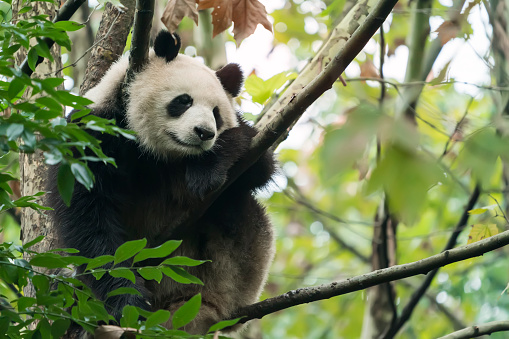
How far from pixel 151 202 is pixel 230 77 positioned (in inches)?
47.5

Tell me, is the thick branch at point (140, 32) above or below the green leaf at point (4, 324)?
above

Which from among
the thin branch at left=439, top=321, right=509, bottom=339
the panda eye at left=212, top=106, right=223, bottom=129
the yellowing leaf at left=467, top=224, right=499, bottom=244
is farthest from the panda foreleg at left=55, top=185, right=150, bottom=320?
the yellowing leaf at left=467, top=224, right=499, bottom=244

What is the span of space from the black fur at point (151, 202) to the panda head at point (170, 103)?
11cm

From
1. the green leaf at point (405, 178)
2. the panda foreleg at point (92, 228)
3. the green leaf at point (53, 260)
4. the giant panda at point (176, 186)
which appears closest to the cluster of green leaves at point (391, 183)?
the green leaf at point (405, 178)

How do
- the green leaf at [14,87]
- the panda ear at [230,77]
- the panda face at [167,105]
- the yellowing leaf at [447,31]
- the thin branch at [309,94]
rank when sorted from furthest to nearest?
the yellowing leaf at [447,31] → the panda ear at [230,77] → the panda face at [167,105] → the thin branch at [309,94] → the green leaf at [14,87]

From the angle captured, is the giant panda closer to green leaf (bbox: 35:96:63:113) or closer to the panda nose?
the panda nose

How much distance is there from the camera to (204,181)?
3.45 metres

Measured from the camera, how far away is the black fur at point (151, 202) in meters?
3.49

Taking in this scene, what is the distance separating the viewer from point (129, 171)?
12.8 ft

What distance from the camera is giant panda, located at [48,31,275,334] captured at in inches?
140

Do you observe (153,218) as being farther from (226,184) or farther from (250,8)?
(250,8)

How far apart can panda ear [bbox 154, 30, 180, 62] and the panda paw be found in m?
1.01

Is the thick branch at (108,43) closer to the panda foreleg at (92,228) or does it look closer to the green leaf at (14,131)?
the panda foreleg at (92,228)

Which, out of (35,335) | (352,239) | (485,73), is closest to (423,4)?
(485,73)
